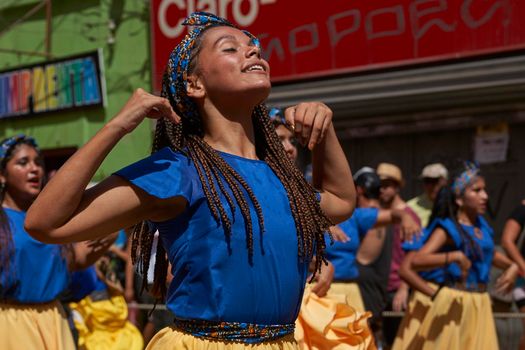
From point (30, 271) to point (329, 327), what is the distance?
185 centimetres

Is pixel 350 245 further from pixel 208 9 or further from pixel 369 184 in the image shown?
pixel 208 9

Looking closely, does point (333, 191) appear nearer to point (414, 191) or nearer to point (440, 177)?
point (440, 177)

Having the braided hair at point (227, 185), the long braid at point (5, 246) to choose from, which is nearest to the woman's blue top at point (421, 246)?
the long braid at point (5, 246)

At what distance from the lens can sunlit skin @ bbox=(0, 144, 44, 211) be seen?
6.14 m

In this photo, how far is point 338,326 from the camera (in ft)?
17.0

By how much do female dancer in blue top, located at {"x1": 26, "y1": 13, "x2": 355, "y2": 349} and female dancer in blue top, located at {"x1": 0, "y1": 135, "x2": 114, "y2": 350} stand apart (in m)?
2.44

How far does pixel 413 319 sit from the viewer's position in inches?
305

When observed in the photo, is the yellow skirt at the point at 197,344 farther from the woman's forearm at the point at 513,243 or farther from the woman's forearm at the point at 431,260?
the woman's forearm at the point at 513,243

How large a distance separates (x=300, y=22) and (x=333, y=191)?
27.9 feet

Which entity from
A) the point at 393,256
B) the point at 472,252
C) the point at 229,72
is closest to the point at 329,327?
the point at 229,72

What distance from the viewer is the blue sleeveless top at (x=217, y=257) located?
310 centimetres

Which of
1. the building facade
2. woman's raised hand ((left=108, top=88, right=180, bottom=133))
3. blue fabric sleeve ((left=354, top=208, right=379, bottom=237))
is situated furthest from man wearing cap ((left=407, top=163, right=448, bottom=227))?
woman's raised hand ((left=108, top=88, right=180, bottom=133))

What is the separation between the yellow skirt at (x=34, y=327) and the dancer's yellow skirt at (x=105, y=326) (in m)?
2.30

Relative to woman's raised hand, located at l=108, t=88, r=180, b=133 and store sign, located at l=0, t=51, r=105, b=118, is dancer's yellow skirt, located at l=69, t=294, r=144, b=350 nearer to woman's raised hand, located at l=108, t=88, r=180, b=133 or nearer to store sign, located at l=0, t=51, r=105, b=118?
woman's raised hand, located at l=108, t=88, r=180, b=133
